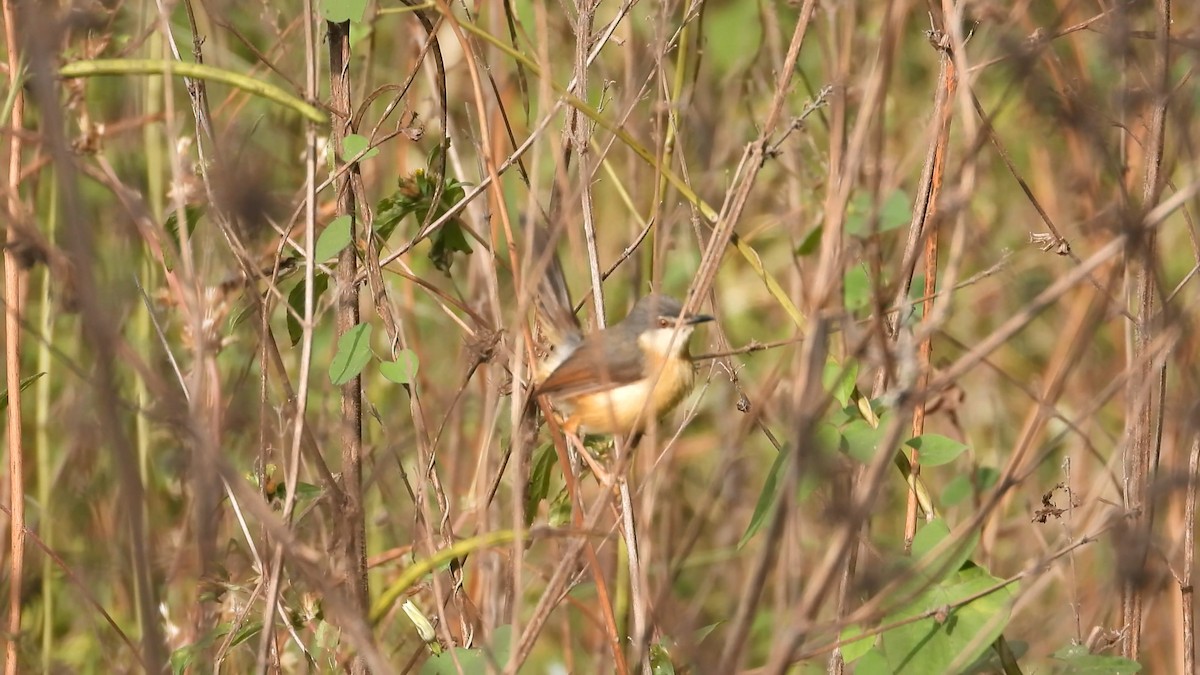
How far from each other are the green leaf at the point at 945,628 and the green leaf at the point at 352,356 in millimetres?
1105

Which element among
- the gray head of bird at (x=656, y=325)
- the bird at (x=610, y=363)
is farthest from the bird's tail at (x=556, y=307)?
the gray head of bird at (x=656, y=325)

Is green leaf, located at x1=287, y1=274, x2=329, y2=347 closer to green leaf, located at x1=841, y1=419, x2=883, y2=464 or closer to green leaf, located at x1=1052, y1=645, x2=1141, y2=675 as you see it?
green leaf, located at x1=841, y1=419, x2=883, y2=464

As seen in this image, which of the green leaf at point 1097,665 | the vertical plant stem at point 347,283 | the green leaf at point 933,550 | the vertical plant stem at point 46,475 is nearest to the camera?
the green leaf at point 933,550

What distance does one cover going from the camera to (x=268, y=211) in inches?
A: 89.6

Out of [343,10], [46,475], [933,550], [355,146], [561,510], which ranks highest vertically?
[343,10]

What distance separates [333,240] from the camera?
2387mm

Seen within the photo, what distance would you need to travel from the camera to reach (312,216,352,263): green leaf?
2355 mm

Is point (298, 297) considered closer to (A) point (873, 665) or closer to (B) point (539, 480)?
(B) point (539, 480)

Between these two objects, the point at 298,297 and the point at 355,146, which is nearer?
the point at 355,146

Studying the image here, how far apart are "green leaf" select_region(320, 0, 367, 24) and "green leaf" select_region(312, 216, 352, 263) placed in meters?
0.38

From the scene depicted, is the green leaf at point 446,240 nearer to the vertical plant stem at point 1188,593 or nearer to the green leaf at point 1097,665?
the green leaf at point 1097,665

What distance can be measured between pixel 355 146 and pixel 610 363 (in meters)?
1.36

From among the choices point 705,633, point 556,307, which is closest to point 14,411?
point 556,307

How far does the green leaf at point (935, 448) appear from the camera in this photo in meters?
2.30
